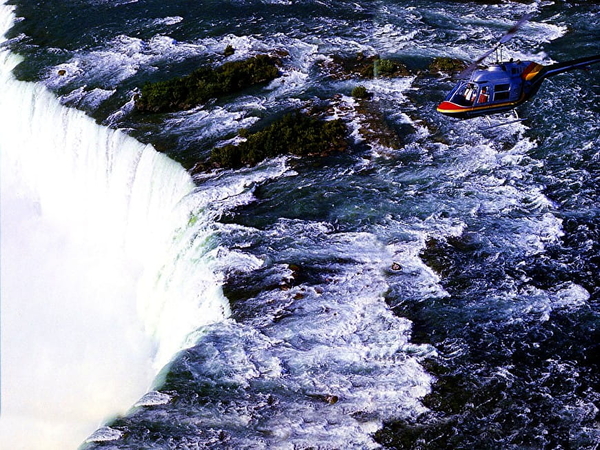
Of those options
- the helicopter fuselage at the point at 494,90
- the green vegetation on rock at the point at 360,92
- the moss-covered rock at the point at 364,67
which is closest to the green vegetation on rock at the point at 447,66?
the moss-covered rock at the point at 364,67

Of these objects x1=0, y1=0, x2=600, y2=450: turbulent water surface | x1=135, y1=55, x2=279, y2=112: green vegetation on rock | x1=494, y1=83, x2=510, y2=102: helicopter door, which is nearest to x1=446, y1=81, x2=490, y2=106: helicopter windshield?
x1=494, y1=83, x2=510, y2=102: helicopter door

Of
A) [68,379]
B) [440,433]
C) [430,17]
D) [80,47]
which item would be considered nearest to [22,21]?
[80,47]

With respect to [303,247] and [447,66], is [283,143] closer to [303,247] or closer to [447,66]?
[303,247]

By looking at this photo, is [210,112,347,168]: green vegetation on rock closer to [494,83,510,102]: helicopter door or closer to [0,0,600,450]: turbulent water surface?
[0,0,600,450]: turbulent water surface

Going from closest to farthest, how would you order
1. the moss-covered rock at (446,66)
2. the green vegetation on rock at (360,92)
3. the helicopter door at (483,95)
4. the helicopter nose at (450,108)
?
the helicopter door at (483,95) < the helicopter nose at (450,108) < the green vegetation on rock at (360,92) < the moss-covered rock at (446,66)

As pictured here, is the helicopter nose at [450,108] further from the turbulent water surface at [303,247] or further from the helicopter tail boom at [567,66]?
the helicopter tail boom at [567,66]

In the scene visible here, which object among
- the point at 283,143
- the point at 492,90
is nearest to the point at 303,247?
the point at 283,143

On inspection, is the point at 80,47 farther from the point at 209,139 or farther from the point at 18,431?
the point at 18,431
